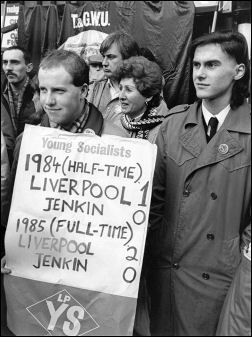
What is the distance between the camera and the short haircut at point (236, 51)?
A: 231cm

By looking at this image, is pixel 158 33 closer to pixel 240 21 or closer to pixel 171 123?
pixel 240 21

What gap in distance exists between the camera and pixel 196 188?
7.35ft

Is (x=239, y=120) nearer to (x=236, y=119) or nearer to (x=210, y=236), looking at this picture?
(x=236, y=119)

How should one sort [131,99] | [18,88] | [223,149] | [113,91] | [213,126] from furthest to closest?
[18,88] < [113,91] < [131,99] < [213,126] < [223,149]

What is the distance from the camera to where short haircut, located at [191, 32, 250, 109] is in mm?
2311

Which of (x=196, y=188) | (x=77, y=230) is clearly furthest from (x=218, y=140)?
(x=77, y=230)

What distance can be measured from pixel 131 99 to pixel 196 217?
3.82 feet

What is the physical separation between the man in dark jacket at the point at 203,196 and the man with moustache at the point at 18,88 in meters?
1.20

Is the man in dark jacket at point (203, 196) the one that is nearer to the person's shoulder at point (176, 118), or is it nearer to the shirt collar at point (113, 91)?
the person's shoulder at point (176, 118)

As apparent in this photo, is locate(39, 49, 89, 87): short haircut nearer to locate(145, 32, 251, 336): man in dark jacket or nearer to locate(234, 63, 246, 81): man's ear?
locate(145, 32, 251, 336): man in dark jacket

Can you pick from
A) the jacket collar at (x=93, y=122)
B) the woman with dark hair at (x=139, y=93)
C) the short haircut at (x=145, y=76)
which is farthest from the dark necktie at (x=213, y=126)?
the short haircut at (x=145, y=76)

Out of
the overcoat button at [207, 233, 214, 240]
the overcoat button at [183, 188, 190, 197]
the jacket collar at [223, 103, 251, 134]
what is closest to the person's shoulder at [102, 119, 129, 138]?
the overcoat button at [183, 188, 190, 197]

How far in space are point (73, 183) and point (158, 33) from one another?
227 centimetres

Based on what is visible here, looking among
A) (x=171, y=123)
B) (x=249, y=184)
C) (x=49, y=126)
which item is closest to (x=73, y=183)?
(x=49, y=126)
